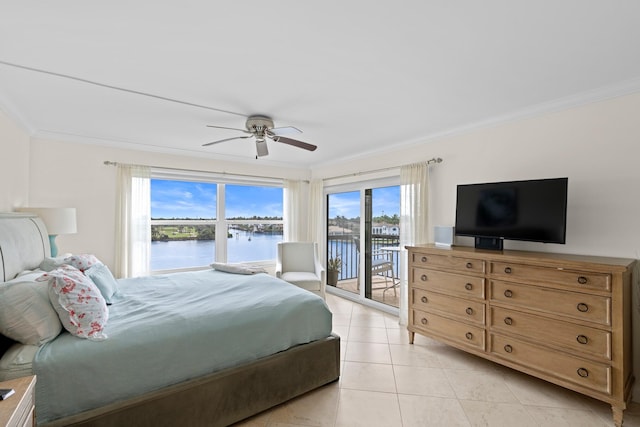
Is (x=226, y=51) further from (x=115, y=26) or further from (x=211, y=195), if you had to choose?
(x=211, y=195)

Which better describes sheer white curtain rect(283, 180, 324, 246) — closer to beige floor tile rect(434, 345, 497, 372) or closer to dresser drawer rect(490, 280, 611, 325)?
beige floor tile rect(434, 345, 497, 372)

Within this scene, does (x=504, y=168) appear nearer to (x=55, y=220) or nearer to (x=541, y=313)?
(x=541, y=313)

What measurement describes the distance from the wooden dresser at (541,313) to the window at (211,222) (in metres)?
3.10

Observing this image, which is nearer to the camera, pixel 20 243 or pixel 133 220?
pixel 20 243

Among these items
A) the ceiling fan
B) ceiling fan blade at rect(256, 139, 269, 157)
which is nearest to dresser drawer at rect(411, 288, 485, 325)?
the ceiling fan

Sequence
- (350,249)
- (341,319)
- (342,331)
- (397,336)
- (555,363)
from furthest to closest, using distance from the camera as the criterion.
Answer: (350,249) → (341,319) → (342,331) → (397,336) → (555,363)

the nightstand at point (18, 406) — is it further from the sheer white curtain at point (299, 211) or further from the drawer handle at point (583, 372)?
the sheer white curtain at point (299, 211)

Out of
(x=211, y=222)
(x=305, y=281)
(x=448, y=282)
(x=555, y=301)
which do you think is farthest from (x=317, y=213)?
(x=555, y=301)

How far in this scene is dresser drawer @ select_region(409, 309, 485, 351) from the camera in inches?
101

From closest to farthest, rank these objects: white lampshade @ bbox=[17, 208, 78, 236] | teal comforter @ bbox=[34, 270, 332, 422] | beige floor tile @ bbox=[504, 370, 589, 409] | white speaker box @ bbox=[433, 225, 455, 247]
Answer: teal comforter @ bbox=[34, 270, 332, 422] < beige floor tile @ bbox=[504, 370, 589, 409] < white lampshade @ bbox=[17, 208, 78, 236] < white speaker box @ bbox=[433, 225, 455, 247]

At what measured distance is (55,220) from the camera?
9.53ft

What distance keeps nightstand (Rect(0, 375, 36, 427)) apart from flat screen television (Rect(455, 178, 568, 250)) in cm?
322

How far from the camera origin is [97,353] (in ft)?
5.02

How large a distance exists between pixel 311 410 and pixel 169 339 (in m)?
1.13
